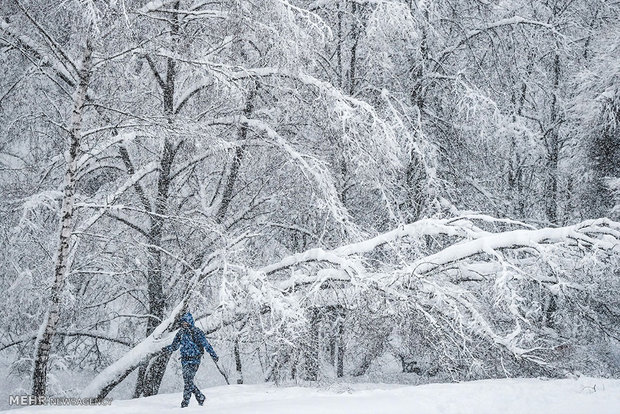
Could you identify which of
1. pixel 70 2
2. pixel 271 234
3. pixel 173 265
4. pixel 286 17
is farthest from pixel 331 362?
pixel 70 2

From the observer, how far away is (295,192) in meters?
9.65

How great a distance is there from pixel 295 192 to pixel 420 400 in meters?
4.47

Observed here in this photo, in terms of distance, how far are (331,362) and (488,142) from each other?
6.23 metres

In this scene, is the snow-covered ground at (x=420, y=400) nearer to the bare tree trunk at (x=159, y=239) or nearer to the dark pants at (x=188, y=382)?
the dark pants at (x=188, y=382)

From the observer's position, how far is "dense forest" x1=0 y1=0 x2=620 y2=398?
Result: 726cm

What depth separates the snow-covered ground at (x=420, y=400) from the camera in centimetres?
590

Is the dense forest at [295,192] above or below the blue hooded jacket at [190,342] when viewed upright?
above

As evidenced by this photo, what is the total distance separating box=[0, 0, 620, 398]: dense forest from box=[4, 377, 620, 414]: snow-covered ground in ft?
1.32

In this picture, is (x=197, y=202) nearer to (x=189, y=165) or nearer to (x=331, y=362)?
(x=189, y=165)

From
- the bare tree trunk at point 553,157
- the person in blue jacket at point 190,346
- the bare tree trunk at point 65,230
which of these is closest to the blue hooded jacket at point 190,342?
the person in blue jacket at point 190,346

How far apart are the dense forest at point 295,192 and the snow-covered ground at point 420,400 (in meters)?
0.40

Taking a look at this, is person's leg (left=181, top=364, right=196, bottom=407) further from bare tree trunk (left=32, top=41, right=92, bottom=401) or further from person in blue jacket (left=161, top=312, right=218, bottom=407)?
bare tree trunk (left=32, top=41, right=92, bottom=401)

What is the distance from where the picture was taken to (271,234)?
38.1 feet

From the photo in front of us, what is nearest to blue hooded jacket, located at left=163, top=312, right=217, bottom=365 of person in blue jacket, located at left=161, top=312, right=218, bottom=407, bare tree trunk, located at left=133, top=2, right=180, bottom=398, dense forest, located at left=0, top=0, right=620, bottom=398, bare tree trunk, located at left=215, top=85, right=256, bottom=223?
person in blue jacket, located at left=161, top=312, right=218, bottom=407
